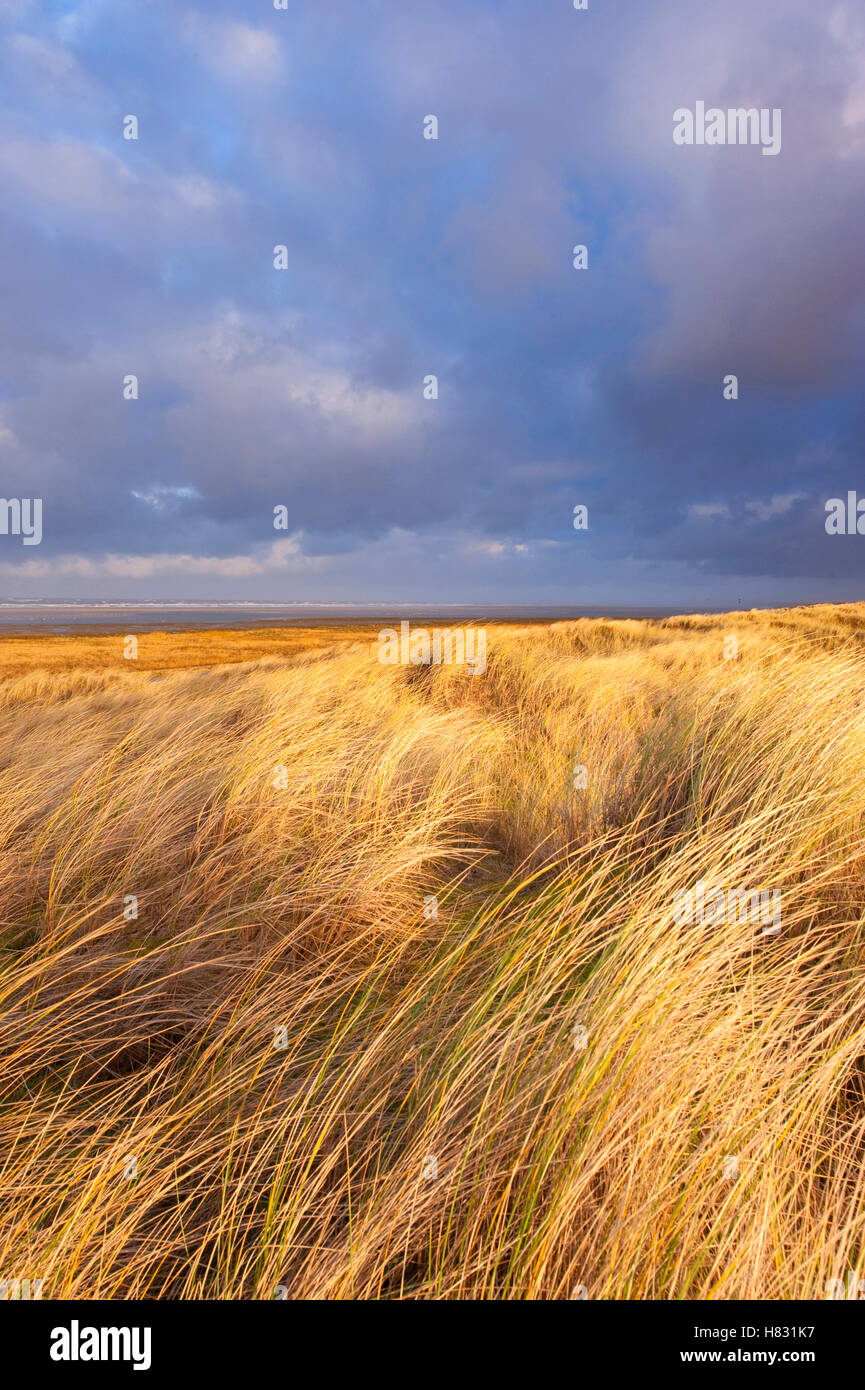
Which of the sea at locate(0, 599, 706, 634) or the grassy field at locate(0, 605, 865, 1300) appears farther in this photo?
the sea at locate(0, 599, 706, 634)

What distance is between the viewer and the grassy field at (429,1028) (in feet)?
4.11

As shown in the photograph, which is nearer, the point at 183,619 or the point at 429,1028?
the point at 429,1028

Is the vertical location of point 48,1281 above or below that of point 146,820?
below

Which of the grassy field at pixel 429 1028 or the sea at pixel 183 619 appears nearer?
the grassy field at pixel 429 1028

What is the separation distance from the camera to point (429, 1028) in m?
1.86

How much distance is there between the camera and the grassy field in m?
1.25

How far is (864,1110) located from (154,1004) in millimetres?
2185
